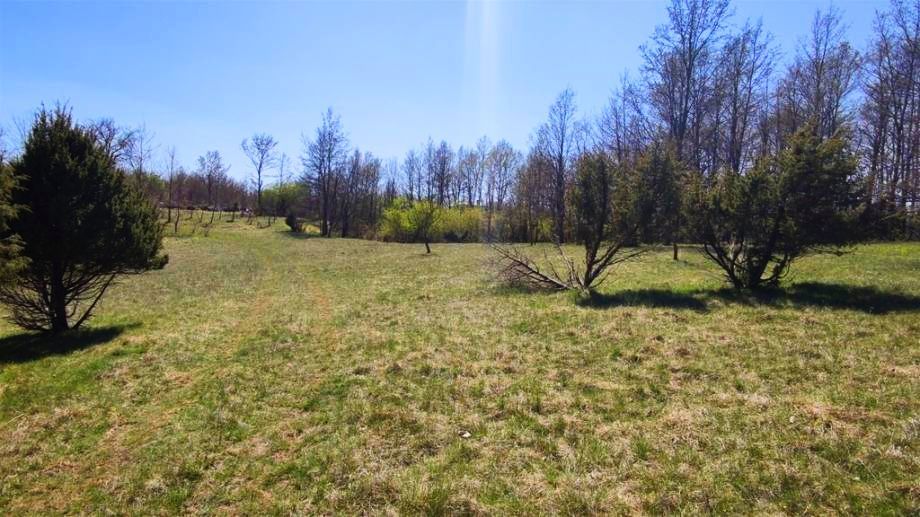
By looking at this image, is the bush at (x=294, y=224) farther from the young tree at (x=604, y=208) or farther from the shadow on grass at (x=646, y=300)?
the shadow on grass at (x=646, y=300)

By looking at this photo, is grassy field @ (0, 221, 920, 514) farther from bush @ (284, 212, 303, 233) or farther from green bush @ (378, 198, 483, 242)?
bush @ (284, 212, 303, 233)

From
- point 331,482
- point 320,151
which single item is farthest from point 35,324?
point 320,151

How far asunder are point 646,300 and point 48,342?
49.1ft

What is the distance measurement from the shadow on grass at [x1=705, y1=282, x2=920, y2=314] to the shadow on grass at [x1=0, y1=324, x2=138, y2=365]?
51.5ft

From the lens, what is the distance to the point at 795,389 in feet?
21.0

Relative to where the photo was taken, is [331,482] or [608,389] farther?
[608,389]

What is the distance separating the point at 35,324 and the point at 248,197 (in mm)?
83784

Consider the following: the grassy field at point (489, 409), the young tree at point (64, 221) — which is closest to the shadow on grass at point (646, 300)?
the grassy field at point (489, 409)

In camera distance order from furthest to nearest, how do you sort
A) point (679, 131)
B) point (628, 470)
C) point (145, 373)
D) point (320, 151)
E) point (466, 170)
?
point (466, 170), point (320, 151), point (679, 131), point (145, 373), point (628, 470)

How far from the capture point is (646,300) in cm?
1274

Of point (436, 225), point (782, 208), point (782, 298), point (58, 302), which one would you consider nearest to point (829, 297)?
point (782, 298)

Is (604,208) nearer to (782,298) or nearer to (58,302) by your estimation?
(782,298)

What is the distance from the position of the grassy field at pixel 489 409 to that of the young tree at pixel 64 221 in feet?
3.68

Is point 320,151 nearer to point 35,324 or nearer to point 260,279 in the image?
point 260,279
